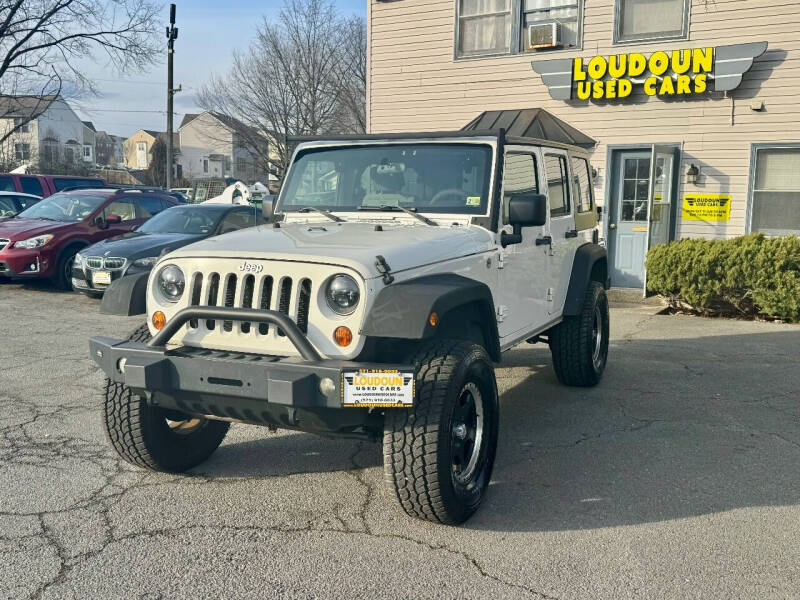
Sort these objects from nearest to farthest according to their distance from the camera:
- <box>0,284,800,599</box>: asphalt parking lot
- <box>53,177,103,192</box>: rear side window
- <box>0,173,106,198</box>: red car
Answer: <box>0,284,800,599</box>: asphalt parking lot, <box>0,173,106,198</box>: red car, <box>53,177,103,192</box>: rear side window

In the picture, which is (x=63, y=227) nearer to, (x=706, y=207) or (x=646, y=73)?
(x=646, y=73)

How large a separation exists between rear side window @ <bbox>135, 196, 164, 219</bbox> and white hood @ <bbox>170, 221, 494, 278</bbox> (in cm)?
921

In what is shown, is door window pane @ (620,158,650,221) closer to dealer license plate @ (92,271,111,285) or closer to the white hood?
dealer license plate @ (92,271,111,285)

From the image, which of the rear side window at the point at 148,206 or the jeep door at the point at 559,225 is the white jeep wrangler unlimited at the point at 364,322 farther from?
the rear side window at the point at 148,206

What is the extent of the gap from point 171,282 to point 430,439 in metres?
1.56

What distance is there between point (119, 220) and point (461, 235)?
9.65 m

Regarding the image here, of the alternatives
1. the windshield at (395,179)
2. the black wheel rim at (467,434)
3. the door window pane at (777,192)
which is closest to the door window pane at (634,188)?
the door window pane at (777,192)

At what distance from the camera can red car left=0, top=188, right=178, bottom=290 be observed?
1201 cm

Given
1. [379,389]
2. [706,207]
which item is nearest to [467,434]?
[379,389]

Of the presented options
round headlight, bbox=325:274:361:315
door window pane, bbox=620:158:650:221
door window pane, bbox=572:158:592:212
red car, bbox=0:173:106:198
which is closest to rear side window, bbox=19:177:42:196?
red car, bbox=0:173:106:198

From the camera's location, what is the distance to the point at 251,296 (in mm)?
3814

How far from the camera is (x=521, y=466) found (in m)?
4.81

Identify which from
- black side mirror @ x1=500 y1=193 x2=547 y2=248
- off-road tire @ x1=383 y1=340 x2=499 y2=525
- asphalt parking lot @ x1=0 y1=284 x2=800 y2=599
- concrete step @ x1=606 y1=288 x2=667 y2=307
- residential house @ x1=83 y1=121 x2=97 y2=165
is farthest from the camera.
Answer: residential house @ x1=83 y1=121 x2=97 y2=165

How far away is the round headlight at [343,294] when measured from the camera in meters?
3.65
